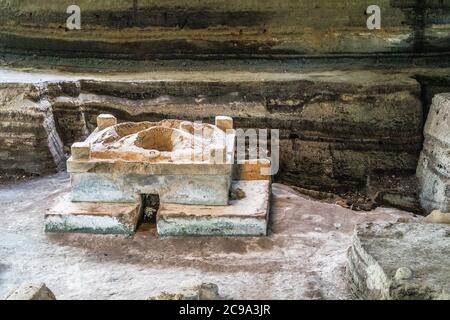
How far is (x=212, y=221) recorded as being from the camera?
14.4ft

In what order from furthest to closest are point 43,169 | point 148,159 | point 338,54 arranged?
point 338,54, point 43,169, point 148,159

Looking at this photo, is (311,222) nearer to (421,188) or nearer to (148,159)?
(148,159)

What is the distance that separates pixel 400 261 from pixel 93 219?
2.32 meters

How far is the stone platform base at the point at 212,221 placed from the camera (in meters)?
4.36

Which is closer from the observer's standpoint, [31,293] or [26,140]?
[31,293]

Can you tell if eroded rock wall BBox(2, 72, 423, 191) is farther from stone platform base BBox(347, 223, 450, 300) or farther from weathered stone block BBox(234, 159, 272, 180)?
stone platform base BBox(347, 223, 450, 300)

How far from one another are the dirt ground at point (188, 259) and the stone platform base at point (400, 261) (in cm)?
24

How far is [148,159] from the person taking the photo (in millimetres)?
4531

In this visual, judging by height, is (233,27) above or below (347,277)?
above

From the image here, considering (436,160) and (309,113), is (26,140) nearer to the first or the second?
(309,113)

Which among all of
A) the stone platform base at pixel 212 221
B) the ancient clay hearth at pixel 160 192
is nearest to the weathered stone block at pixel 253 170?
the ancient clay hearth at pixel 160 192

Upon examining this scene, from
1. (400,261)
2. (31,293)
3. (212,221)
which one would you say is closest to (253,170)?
(212,221)

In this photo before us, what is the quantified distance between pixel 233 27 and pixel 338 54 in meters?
1.37
